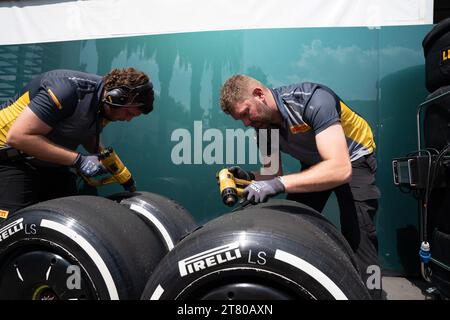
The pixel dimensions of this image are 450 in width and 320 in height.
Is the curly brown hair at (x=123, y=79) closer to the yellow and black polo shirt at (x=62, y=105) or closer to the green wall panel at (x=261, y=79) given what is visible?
the yellow and black polo shirt at (x=62, y=105)

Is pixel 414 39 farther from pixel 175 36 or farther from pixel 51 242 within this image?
pixel 51 242

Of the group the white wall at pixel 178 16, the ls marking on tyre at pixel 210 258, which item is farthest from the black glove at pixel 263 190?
the white wall at pixel 178 16

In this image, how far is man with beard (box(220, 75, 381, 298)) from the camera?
1377 millimetres

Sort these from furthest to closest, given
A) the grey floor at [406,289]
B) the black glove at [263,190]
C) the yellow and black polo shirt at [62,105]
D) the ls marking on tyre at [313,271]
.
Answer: the grey floor at [406,289], the yellow and black polo shirt at [62,105], the black glove at [263,190], the ls marking on tyre at [313,271]

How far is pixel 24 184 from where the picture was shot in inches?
72.1

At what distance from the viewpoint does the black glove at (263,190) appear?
1343 millimetres

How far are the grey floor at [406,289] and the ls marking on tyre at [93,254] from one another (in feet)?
5.75

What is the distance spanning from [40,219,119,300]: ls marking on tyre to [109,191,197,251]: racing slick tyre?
21.0 inches

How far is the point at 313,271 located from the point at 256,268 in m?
0.15

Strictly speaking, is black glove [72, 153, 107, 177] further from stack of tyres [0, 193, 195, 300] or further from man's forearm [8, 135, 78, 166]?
stack of tyres [0, 193, 195, 300]

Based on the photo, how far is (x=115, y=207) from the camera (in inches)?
55.6

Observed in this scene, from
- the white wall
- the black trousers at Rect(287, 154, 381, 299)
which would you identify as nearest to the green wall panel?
the white wall

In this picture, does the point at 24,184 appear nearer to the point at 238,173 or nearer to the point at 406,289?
the point at 238,173
